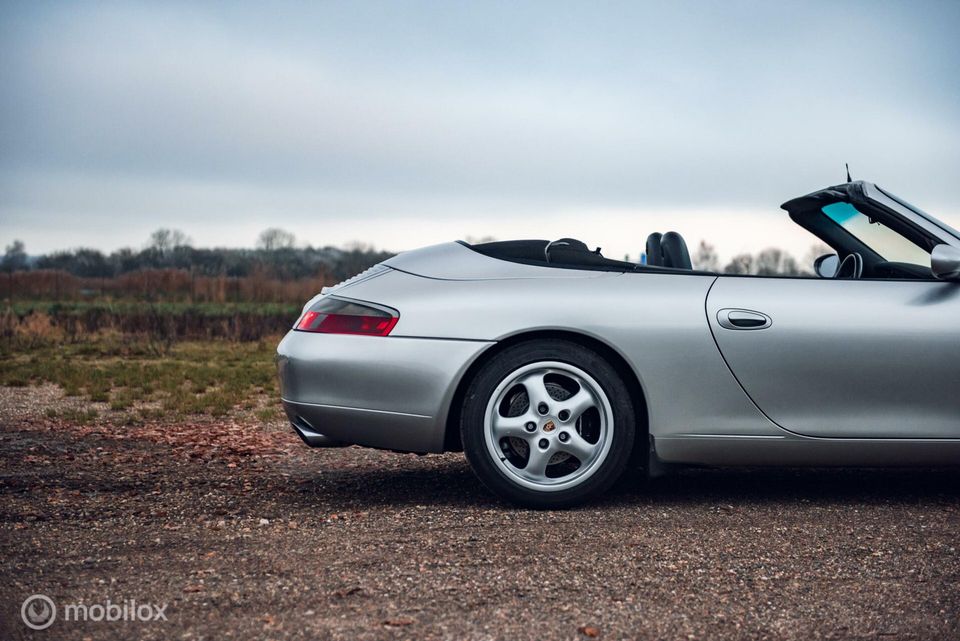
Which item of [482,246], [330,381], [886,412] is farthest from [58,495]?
[886,412]

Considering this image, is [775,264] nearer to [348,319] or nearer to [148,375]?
[348,319]

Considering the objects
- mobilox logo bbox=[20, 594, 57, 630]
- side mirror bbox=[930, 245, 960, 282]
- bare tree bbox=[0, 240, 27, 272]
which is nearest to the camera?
mobilox logo bbox=[20, 594, 57, 630]

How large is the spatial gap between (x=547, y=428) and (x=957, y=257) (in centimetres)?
192

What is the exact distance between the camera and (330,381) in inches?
169

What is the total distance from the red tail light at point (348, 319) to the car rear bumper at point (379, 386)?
0.11ft

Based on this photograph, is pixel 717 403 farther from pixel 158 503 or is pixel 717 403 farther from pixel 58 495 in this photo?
pixel 58 495

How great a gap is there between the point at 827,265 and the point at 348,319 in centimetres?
274

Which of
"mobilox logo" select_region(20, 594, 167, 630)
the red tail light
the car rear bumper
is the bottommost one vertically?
"mobilox logo" select_region(20, 594, 167, 630)

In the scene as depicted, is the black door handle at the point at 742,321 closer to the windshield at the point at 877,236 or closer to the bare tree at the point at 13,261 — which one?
the windshield at the point at 877,236

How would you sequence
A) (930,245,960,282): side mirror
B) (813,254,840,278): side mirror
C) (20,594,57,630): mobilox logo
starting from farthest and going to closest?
(813,254,840,278): side mirror, (930,245,960,282): side mirror, (20,594,57,630): mobilox logo

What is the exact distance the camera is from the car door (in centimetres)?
425

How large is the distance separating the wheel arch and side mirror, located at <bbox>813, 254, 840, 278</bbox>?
63.4 inches

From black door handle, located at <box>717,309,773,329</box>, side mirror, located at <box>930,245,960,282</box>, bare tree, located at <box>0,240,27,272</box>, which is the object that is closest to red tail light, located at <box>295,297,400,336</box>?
black door handle, located at <box>717,309,773,329</box>

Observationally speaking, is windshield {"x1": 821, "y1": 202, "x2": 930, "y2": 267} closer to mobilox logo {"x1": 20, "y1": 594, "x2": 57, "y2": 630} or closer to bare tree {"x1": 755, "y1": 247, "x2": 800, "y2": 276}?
bare tree {"x1": 755, "y1": 247, "x2": 800, "y2": 276}
